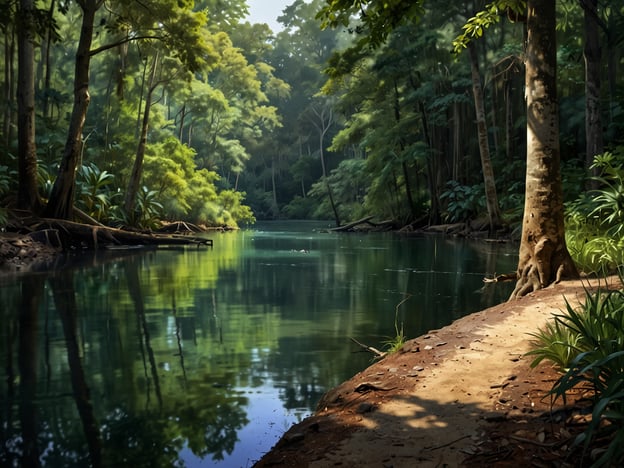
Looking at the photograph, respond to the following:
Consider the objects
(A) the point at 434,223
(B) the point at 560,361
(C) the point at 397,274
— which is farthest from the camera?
(A) the point at 434,223

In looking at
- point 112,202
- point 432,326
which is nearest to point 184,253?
point 112,202

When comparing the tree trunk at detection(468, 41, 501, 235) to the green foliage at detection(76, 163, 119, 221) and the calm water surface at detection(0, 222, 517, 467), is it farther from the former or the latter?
the green foliage at detection(76, 163, 119, 221)

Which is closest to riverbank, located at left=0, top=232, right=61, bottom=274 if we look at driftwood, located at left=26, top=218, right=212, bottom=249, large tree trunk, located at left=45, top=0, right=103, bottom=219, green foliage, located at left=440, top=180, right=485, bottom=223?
driftwood, located at left=26, top=218, right=212, bottom=249

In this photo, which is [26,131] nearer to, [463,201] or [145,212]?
[145,212]

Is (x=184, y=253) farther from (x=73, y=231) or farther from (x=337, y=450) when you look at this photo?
→ (x=337, y=450)

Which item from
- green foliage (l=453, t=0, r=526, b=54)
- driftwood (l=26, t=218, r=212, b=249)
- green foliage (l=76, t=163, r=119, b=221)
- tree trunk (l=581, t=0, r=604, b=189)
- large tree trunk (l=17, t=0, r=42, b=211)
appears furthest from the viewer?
green foliage (l=76, t=163, r=119, b=221)

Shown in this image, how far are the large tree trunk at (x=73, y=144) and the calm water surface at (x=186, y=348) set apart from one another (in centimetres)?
358

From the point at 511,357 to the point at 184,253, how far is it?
13438 millimetres

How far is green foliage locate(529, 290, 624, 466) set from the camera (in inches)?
95.7

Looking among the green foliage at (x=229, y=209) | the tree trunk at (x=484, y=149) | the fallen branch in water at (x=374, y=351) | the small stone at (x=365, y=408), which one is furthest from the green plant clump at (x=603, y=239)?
the green foliage at (x=229, y=209)

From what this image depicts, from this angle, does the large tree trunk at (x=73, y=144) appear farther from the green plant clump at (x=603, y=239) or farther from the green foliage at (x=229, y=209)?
the green foliage at (x=229, y=209)

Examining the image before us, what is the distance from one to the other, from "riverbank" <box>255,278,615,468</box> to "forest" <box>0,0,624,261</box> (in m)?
5.15

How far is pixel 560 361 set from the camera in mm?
3836

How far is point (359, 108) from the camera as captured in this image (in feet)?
113
